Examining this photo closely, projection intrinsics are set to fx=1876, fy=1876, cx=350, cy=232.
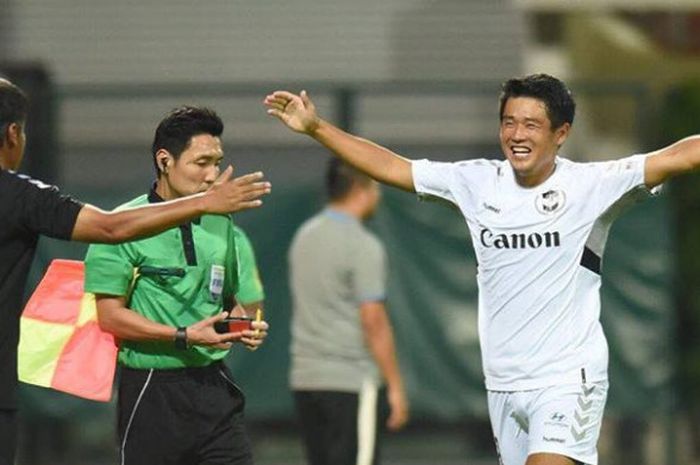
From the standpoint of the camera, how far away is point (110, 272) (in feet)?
24.7

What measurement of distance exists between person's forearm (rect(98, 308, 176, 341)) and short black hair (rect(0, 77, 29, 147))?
0.92 meters

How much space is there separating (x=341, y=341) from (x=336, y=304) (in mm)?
211

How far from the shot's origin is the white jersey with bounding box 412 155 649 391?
24.8 feet

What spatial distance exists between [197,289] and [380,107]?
9.87 metres

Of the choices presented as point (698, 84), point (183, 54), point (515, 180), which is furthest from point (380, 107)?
point (515, 180)

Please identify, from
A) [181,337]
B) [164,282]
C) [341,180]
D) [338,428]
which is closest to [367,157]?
[164,282]

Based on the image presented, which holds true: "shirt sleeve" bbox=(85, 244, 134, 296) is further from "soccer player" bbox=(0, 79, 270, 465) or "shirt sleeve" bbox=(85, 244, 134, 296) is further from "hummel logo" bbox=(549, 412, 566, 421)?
"hummel logo" bbox=(549, 412, 566, 421)

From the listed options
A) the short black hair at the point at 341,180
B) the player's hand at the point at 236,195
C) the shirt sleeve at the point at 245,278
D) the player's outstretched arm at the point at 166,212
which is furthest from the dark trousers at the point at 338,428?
the player's hand at the point at 236,195

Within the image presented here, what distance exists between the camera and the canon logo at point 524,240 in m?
7.57

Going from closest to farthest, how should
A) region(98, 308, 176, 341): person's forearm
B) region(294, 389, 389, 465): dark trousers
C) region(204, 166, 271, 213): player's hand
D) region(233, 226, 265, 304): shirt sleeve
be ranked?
region(204, 166, 271, 213): player's hand, region(98, 308, 176, 341): person's forearm, region(233, 226, 265, 304): shirt sleeve, region(294, 389, 389, 465): dark trousers

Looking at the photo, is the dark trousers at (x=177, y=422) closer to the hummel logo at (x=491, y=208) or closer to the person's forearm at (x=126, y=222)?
the person's forearm at (x=126, y=222)

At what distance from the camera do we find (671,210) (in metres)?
14.6

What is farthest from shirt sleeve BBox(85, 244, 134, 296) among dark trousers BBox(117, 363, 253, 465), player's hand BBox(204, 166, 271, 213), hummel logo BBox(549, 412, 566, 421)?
hummel logo BBox(549, 412, 566, 421)

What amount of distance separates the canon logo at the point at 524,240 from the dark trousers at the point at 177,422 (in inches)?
50.4
